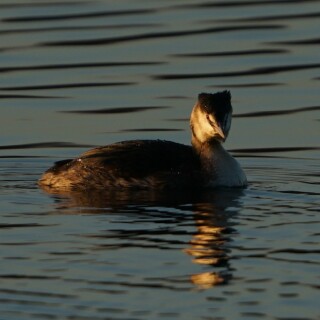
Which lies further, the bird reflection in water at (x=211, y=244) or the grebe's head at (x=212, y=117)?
the grebe's head at (x=212, y=117)

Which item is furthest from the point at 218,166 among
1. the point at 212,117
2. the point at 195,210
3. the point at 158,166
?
the point at 195,210

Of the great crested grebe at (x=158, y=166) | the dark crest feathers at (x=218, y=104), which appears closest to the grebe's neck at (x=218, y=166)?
the great crested grebe at (x=158, y=166)

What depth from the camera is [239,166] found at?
58.5ft

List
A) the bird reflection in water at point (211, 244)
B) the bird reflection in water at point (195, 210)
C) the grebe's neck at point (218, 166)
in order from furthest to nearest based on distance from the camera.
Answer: the grebe's neck at point (218, 166)
the bird reflection in water at point (195, 210)
the bird reflection in water at point (211, 244)

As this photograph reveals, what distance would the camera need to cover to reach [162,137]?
2061cm

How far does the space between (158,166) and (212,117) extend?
82cm

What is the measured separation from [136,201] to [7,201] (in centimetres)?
139

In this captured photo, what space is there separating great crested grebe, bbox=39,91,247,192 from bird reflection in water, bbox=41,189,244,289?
0.19 m

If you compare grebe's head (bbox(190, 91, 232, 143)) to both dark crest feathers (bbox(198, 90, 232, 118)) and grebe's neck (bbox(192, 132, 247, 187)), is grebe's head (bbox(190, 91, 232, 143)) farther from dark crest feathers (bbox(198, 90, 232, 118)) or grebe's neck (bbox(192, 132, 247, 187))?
grebe's neck (bbox(192, 132, 247, 187))

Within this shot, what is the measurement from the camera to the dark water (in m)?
12.7

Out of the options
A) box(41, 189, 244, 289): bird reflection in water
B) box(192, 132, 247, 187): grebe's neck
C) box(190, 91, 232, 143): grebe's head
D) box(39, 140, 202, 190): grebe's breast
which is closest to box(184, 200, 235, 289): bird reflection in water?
box(41, 189, 244, 289): bird reflection in water

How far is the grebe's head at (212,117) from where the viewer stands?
17.7 m

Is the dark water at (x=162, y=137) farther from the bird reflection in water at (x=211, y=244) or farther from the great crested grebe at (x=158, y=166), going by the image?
the great crested grebe at (x=158, y=166)

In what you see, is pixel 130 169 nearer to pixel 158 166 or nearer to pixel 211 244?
pixel 158 166
